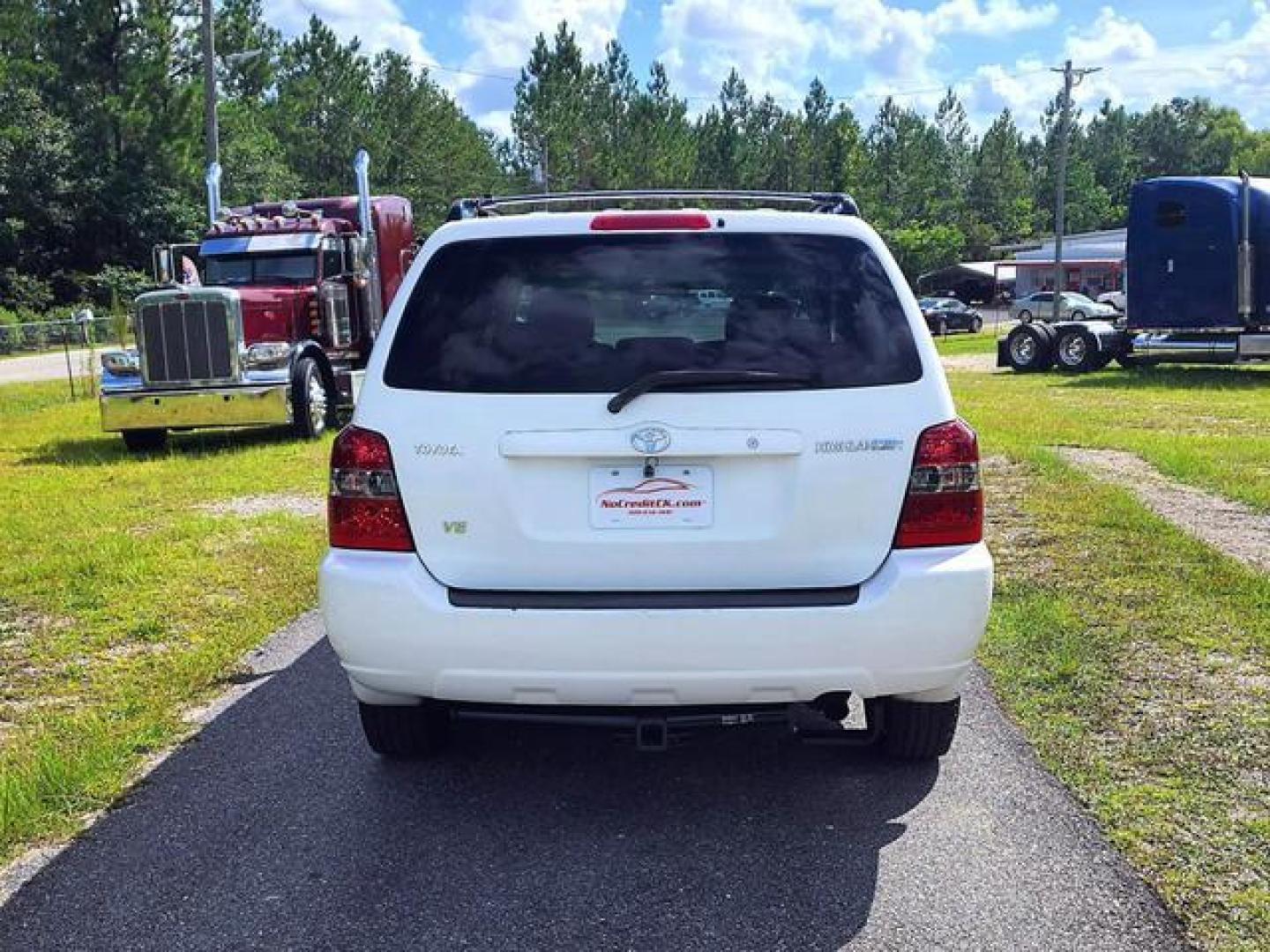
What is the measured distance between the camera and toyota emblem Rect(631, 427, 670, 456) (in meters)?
3.51

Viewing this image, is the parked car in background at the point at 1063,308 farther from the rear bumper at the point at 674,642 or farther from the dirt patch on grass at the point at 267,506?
the rear bumper at the point at 674,642

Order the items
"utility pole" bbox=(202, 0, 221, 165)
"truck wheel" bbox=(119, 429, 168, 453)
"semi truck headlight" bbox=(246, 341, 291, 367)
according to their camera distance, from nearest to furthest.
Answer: "semi truck headlight" bbox=(246, 341, 291, 367) < "truck wheel" bbox=(119, 429, 168, 453) < "utility pole" bbox=(202, 0, 221, 165)

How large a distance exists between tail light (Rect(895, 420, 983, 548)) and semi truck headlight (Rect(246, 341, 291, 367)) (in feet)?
Result: 36.3

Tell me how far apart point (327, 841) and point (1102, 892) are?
2250 millimetres

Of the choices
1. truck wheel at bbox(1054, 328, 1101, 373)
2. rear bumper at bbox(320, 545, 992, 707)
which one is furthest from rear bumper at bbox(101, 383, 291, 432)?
truck wheel at bbox(1054, 328, 1101, 373)

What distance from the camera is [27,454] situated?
44.9 ft

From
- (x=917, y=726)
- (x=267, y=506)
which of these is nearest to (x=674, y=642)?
(x=917, y=726)

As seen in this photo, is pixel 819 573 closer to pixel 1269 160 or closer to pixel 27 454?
pixel 27 454

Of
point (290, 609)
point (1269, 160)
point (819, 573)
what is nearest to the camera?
point (819, 573)

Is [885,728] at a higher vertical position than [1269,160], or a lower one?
lower

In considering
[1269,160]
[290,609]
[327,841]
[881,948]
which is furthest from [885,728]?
[1269,160]

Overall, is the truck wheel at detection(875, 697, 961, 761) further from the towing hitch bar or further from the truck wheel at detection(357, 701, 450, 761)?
the truck wheel at detection(357, 701, 450, 761)

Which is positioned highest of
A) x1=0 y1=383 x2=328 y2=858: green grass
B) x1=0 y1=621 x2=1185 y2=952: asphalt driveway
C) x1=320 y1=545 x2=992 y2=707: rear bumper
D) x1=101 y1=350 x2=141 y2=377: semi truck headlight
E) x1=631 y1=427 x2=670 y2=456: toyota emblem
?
x1=101 y1=350 x2=141 y2=377: semi truck headlight

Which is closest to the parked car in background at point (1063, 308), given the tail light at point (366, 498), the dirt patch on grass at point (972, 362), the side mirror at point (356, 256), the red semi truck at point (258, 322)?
the dirt patch on grass at point (972, 362)
